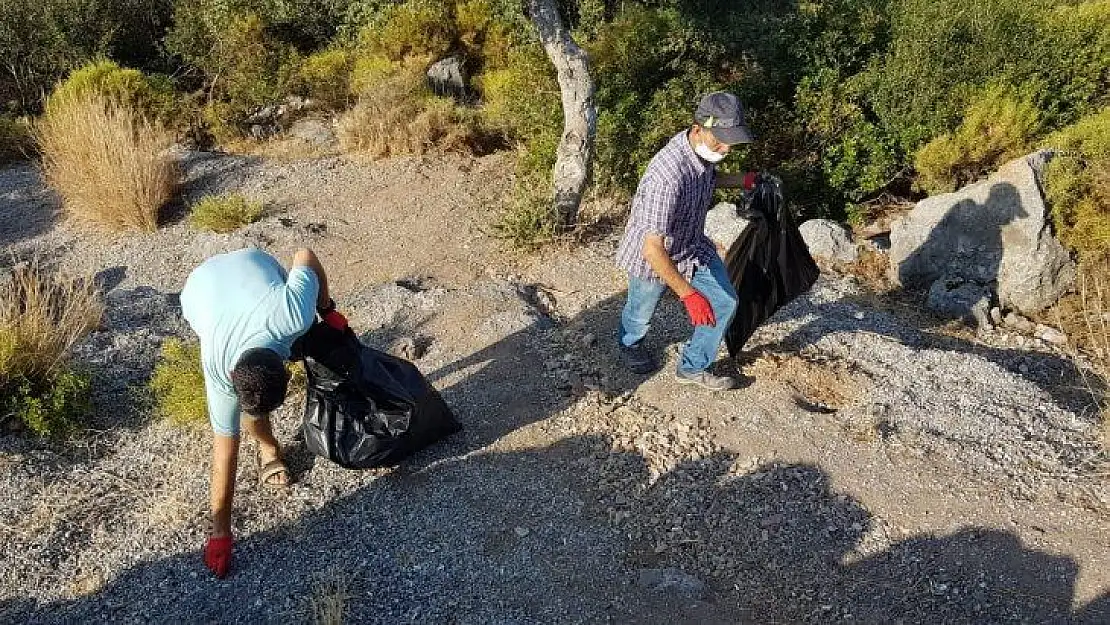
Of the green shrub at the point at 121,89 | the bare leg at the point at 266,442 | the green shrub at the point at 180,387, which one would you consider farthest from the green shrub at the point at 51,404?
the green shrub at the point at 121,89

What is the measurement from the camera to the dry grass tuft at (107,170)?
6621 millimetres

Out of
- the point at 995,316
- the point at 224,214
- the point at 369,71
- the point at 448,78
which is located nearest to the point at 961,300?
the point at 995,316

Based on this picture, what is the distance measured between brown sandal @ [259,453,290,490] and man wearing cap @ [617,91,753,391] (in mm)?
1847

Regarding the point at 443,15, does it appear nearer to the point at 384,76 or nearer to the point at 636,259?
the point at 384,76

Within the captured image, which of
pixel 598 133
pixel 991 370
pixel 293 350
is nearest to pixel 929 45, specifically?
pixel 598 133

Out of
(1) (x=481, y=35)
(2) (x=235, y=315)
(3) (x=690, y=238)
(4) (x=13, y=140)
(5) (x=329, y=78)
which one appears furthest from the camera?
(1) (x=481, y=35)

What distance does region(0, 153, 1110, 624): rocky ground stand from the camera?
3316mm

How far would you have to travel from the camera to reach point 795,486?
3.77 meters

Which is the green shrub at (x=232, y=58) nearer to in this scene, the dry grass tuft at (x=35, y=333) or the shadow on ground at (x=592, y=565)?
the dry grass tuft at (x=35, y=333)

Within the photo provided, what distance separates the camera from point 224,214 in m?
6.66

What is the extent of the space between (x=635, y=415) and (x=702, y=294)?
701 millimetres

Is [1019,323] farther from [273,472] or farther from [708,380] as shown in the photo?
[273,472]

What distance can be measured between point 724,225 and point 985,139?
88.4 inches

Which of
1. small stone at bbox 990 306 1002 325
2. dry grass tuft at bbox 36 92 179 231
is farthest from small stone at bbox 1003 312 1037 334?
dry grass tuft at bbox 36 92 179 231
